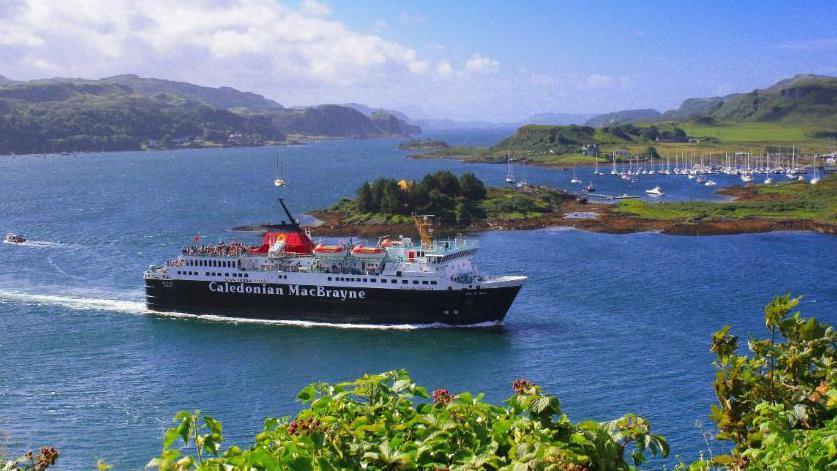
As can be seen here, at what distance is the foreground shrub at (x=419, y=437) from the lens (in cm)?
852

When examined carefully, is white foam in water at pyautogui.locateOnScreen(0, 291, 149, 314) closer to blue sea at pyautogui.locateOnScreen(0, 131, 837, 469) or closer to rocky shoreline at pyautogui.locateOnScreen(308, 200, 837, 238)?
blue sea at pyautogui.locateOnScreen(0, 131, 837, 469)

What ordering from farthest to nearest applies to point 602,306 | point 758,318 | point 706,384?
point 602,306
point 758,318
point 706,384

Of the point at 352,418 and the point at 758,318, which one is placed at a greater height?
the point at 352,418

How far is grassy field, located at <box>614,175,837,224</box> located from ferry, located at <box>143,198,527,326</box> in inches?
2197

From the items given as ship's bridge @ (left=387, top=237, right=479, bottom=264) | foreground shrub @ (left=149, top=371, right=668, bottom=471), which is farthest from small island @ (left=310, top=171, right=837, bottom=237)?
foreground shrub @ (left=149, top=371, right=668, bottom=471)

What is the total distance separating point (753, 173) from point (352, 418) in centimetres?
16919

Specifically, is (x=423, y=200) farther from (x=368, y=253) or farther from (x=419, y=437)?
(x=419, y=437)

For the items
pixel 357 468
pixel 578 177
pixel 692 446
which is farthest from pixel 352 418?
pixel 578 177

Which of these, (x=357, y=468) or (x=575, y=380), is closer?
(x=357, y=468)

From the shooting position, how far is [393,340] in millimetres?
49812

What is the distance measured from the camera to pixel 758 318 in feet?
172

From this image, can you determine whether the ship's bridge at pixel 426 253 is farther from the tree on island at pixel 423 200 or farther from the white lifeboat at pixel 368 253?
the tree on island at pixel 423 200

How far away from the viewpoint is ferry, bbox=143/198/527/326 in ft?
171

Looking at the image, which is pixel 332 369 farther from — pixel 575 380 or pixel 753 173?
pixel 753 173
